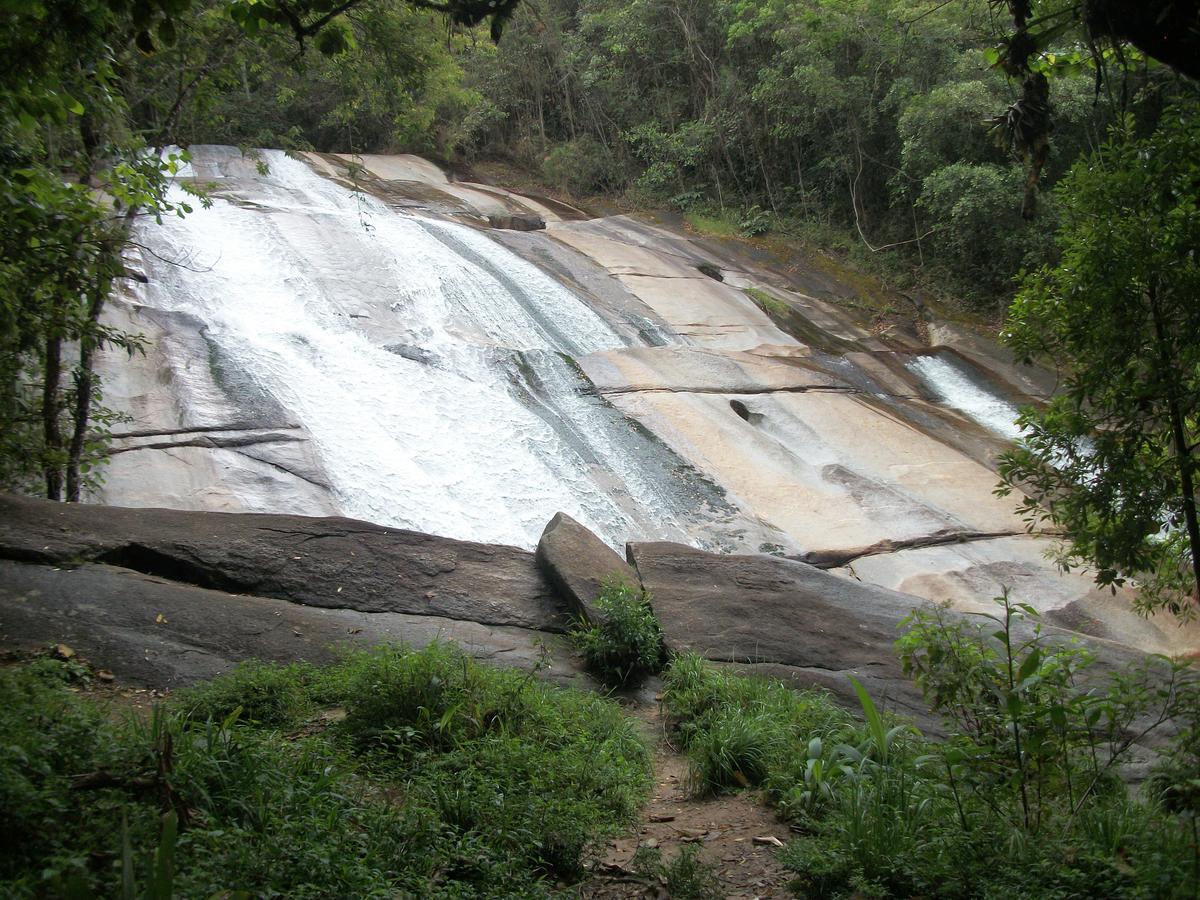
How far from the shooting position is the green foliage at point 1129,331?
500 centimetres

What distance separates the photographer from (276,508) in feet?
32.3

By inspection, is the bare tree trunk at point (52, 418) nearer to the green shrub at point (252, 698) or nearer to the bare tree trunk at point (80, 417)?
the bare tree trunk at point (80, 417)

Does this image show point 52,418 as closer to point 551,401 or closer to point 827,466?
point 551,401

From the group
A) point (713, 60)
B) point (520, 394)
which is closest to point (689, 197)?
point (713, 60)

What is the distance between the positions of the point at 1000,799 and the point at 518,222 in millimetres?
19414

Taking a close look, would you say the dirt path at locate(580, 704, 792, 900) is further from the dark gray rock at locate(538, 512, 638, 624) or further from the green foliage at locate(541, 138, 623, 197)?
the green foliage at locate(541, 138, 623, 197)

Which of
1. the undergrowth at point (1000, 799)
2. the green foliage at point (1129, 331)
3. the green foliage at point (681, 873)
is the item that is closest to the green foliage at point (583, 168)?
the green foliage at point (1129, 331)

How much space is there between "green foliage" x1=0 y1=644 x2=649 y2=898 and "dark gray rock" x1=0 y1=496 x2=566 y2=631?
1.87 meters

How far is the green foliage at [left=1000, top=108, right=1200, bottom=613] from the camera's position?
500 cm

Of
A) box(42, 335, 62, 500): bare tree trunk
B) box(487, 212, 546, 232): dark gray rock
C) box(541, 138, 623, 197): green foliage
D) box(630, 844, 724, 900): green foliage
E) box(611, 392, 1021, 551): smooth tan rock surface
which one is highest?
box(541, 138, 623, 197): green foliage

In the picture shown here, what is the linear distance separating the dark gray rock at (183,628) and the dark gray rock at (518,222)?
15082 millimetres

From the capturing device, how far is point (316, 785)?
414cm

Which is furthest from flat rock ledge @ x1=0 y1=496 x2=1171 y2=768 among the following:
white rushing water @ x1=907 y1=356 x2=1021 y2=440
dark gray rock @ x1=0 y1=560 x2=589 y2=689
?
white rushing water @ x1=907 y1=356 x2=1021 y2=440

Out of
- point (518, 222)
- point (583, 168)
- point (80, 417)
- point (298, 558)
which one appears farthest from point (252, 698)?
point (583, 168)
